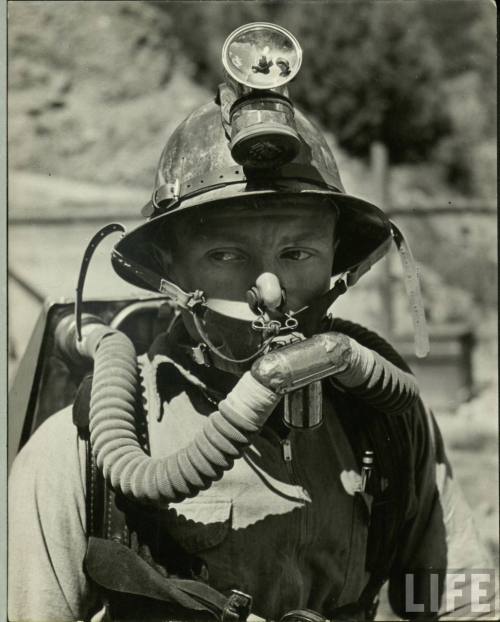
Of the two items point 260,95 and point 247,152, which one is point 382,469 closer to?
point 247,152

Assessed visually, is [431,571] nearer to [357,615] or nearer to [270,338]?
[357,615]

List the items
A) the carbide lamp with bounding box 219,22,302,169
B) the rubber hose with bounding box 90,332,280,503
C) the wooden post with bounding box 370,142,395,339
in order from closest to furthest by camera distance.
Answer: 1. the rubber hose with bounding box 90,332,280,503
2. the carbide lamp with bounding box 219,22,302,169
3. the wooden post with bounding box 370,142,395,339

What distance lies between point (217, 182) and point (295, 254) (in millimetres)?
287

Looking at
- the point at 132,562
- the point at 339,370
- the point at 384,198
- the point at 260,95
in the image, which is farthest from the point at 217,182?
the point at 384,198

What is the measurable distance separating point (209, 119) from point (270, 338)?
0.63 m

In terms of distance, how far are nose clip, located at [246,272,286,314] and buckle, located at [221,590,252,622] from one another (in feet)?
2.39

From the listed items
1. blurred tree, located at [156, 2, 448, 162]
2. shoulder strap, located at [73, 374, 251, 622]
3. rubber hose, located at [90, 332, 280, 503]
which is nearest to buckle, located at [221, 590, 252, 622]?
shoulder strap, located at [73, 374, 251, 622]

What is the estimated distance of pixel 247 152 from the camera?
211 cm

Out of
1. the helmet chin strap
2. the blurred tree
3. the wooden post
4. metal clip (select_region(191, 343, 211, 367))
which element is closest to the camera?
the helmet chin strap

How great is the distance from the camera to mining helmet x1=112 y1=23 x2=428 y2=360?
211 centimetres

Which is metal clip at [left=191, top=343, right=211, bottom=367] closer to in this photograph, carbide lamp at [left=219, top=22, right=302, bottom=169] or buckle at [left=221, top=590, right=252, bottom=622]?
carbide lamp at [left=219, top=22, right=302, bottom=169]

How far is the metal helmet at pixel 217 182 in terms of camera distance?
7.16 ft

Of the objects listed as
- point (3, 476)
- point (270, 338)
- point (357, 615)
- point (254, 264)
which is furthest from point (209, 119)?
point (357, 615)

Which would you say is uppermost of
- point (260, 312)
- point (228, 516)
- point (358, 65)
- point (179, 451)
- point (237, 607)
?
point (358, 65)
